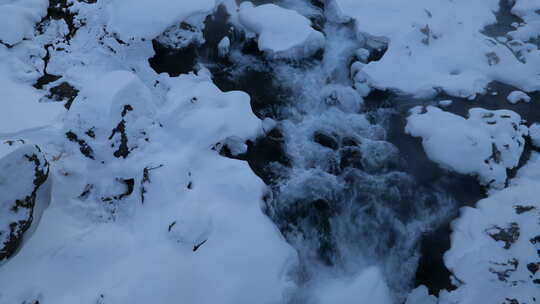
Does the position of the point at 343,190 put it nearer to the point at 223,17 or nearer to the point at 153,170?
the point at 153,170

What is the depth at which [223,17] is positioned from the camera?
5902 millimetres

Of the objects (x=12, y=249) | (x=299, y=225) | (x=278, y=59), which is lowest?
(x=299, y=225)

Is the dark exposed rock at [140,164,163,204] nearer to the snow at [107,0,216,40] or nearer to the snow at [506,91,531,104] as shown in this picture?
the snow at [107,0,216,40]

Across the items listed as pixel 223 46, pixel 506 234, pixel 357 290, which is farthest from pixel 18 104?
pixel 506 234

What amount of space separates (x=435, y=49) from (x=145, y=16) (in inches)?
178

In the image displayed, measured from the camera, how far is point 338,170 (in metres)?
4.55

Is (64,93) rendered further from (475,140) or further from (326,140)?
(475,140)

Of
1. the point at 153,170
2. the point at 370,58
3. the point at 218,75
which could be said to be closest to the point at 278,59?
the point at 218,75

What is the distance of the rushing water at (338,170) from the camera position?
3912mm

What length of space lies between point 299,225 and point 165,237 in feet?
4.81

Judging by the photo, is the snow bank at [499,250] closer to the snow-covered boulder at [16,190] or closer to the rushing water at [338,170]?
the rushing water at [338,170]

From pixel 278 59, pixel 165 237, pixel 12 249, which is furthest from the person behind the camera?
pixel 278 59

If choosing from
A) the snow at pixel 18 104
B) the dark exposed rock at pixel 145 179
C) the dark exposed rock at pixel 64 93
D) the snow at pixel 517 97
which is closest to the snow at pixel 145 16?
the dark exposed rock at pixel 64 93

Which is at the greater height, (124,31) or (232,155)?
(124,31)
